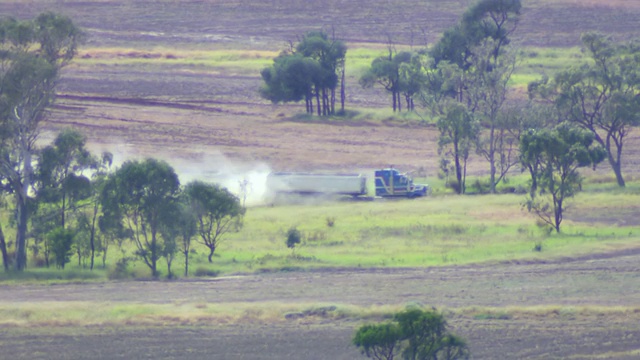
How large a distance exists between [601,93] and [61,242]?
98.5 feet

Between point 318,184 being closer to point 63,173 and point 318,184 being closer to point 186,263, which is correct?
point 63,173

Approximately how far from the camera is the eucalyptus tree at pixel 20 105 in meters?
40.5

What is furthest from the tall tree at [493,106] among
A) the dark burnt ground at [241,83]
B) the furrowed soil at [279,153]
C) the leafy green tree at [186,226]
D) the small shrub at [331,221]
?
the leafy green tree at [186,226]

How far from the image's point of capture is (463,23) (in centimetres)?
8631

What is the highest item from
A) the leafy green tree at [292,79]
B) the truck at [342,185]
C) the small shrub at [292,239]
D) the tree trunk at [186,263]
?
the leafy green tree at [292,79]

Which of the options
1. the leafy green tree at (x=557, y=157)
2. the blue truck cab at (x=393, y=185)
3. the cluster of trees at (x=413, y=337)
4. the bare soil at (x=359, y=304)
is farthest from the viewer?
the blue truck cab at (x=393, y=185)

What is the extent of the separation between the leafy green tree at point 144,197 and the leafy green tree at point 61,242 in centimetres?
183

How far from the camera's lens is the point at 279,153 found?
69.2 m

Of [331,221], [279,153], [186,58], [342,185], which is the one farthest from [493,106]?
[186,58]

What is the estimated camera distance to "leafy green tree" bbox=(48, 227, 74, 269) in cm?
3978

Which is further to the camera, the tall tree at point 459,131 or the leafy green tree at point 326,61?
the leafy green tree at point 326,61

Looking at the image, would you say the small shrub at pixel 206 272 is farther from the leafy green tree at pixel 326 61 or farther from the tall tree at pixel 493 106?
the leafy green tree at pixel 326 61

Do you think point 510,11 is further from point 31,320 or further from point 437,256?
point 31,320

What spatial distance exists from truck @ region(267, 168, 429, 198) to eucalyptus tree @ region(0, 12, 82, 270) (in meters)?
15.4
